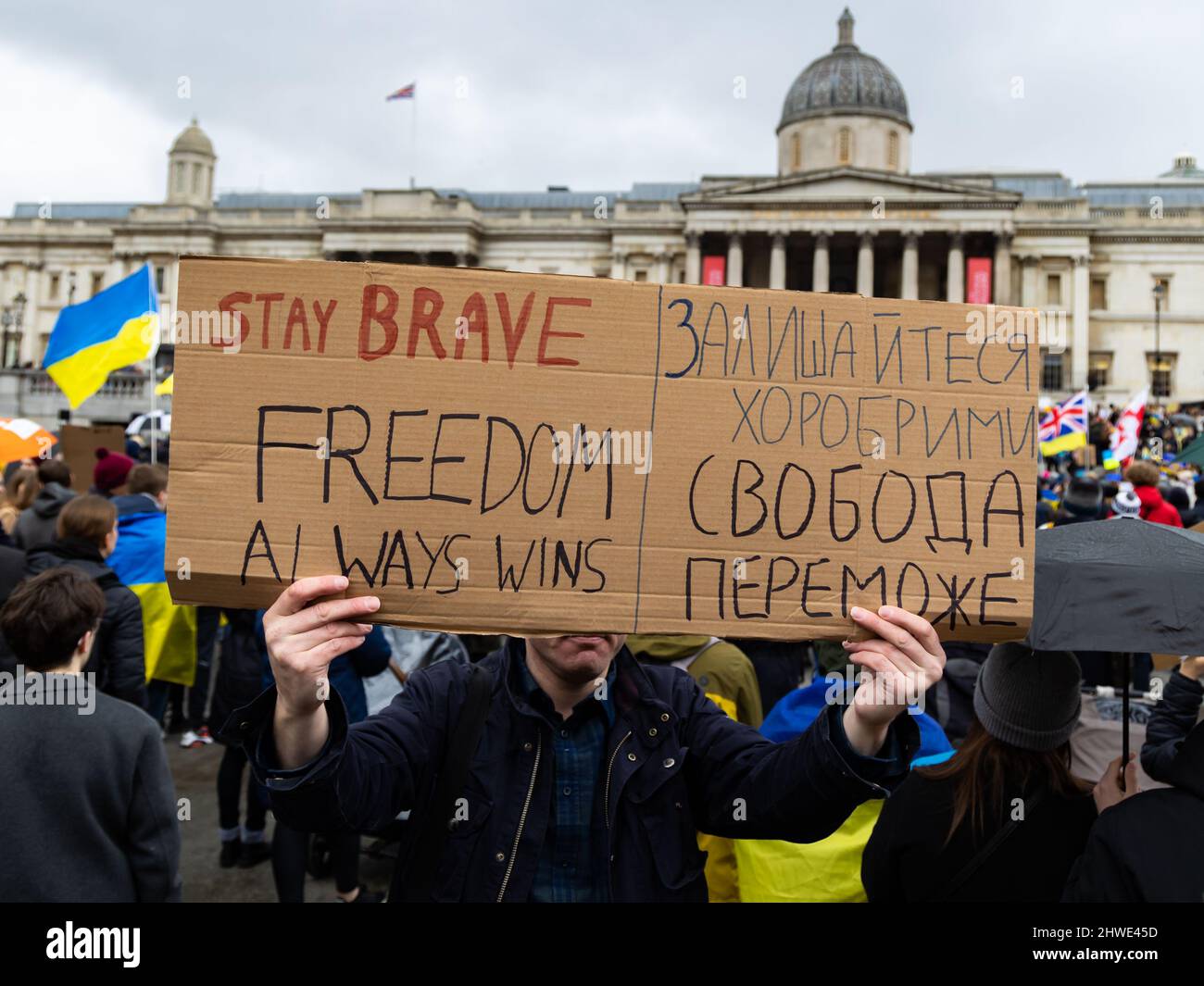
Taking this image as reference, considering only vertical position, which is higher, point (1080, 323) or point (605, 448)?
point (1080, 323)

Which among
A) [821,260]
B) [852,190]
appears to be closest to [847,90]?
[852,190]

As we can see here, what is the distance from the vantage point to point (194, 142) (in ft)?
187

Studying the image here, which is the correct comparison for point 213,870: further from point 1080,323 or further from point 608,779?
point 1080,323

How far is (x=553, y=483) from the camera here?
2.09 m

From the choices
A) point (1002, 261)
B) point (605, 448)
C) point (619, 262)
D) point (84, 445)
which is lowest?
point (605, 448)

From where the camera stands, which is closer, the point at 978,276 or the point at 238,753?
the point at 238,753

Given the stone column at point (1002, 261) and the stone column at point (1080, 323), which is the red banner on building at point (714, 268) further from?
the stone column at point (1080, 323)

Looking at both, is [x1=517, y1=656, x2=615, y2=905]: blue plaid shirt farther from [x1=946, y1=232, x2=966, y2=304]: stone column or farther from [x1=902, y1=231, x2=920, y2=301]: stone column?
[x1=946, y1=232, x2=966, y2=304]: stone column

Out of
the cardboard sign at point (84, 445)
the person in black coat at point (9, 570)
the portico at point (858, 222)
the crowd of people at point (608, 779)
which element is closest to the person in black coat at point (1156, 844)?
the crowd of people at point (608, 779)

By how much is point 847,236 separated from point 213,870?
43434 millimetres

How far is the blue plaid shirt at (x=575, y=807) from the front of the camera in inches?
84.4

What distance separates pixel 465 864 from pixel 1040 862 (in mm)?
1489
